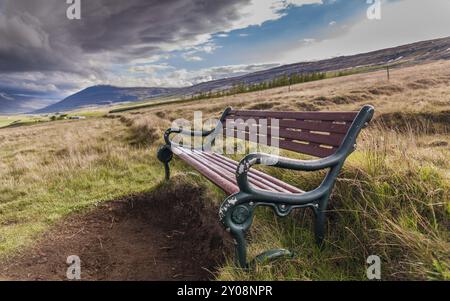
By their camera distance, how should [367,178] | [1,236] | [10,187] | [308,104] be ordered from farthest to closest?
1. [308,104]
2. [10,187]
3. [1,236]
4. [367,178]

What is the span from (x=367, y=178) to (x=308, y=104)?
1584 cm

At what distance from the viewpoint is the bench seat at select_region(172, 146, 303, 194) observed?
2605 millimetres

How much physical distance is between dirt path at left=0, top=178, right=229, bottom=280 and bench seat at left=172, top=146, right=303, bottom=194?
21.7 inches

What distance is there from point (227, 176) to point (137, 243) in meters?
1.41

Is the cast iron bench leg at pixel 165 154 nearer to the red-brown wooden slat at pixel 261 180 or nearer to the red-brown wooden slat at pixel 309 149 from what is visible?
the red-brown wooden slat at pixel 261 180

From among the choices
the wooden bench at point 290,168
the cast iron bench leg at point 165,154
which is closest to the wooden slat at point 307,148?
the wooden bench at point 290,168

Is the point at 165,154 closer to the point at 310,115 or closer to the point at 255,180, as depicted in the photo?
the point at 255,180

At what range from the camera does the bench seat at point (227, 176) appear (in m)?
2.61

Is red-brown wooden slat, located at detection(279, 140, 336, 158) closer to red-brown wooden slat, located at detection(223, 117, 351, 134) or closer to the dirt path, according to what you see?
red-brown wooden slat, located at detection(223, 117, 351, 134)

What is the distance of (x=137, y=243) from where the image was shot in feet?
11.9

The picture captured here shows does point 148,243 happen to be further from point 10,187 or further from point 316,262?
point 10,187

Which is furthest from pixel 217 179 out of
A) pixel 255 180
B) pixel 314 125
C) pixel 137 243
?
pixel 137 243

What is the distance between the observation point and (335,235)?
8.39 feet
